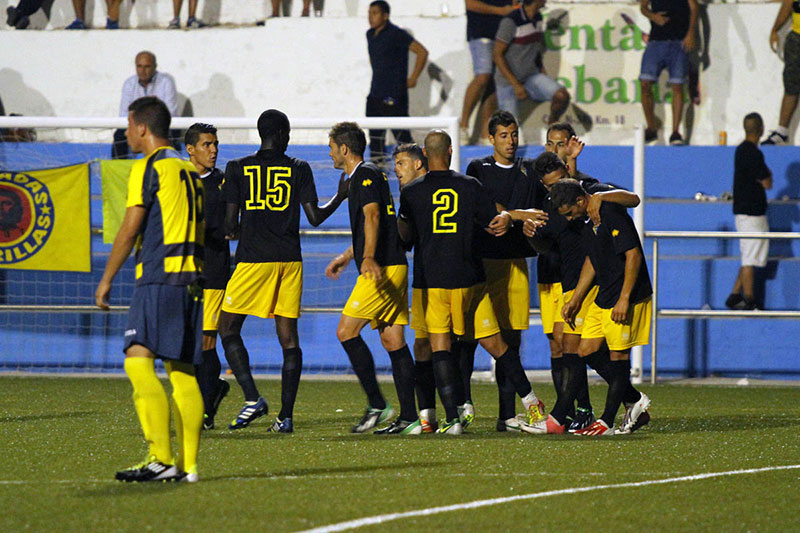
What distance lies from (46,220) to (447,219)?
6694 mm

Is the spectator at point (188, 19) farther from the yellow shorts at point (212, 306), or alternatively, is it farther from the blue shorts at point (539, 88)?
the yellow shorts at point (212, 306)

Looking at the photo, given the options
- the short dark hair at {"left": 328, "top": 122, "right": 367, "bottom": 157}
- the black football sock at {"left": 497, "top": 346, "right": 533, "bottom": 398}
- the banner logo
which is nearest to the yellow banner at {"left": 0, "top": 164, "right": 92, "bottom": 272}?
the banner logo

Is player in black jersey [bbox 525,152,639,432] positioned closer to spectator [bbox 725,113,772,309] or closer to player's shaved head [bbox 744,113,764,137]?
spectator [bbox 725,113,772,309]

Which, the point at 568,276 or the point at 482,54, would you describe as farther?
the point at 482,54

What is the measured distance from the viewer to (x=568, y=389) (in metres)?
8.02

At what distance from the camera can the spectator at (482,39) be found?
1591 cm

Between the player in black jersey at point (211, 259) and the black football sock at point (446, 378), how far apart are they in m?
1.49

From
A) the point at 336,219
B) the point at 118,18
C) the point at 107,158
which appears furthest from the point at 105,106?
the point at 336,219

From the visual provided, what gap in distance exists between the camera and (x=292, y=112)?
56.9 ft

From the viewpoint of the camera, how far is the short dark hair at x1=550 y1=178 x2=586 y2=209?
7.73 meters

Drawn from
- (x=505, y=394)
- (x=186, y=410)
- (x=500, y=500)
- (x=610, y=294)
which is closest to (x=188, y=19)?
(x=505, y=394)

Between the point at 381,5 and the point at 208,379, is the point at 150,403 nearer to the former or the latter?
the point at 208,379

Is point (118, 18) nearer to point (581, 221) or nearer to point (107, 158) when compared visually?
point (107, 158)

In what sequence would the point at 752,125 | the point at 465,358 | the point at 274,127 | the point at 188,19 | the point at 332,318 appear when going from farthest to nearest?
the point at 188,19
the point at 752,125
the point at 332,318
the point at 465,358
the point at 274,127
